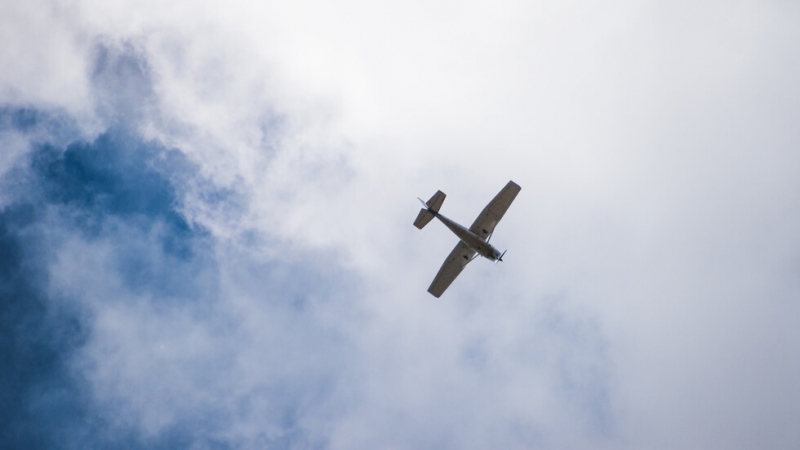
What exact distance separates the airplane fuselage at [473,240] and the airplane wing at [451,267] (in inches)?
77.5

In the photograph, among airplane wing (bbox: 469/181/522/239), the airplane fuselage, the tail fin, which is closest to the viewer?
airplane wing (bbox: 469/181/522/239)

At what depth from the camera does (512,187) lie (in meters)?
37.3

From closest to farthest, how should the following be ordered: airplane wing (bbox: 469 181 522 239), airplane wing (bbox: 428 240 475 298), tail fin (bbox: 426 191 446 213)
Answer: airplane wing (bbox: 469 181 522 239) < tail fin (bbox: 426 191 446 213) < airplane wing (bbox: 428 240 475 298)

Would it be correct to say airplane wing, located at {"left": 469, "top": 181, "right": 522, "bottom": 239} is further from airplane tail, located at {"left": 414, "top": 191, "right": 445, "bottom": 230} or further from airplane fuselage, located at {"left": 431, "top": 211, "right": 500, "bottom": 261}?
airplane tail, located at {"left": 414, "top": 191, "right": 445, "bottom": 230}

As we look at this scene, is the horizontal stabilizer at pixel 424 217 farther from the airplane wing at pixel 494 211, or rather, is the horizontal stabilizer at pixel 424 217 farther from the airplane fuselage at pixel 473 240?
the airplane wing at pixel 494 211

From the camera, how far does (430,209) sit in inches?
1486

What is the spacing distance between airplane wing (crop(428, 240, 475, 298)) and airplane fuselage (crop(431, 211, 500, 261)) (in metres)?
1.97

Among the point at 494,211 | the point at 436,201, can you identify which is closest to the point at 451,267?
the point at 494,211

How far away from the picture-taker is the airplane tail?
3759 cm

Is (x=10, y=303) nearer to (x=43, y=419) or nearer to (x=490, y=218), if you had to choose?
(x=43, y=419)

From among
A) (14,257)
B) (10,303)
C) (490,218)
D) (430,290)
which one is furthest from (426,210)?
(10,303)

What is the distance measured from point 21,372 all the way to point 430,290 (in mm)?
95752

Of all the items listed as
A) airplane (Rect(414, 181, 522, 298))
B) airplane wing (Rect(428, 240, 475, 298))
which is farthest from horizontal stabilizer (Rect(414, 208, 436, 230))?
airplane wing (Rect(428, 240, 475, 298))

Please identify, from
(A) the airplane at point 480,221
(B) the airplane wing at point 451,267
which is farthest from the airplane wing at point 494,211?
Answer: (B) the airplane wing at point 451,267
